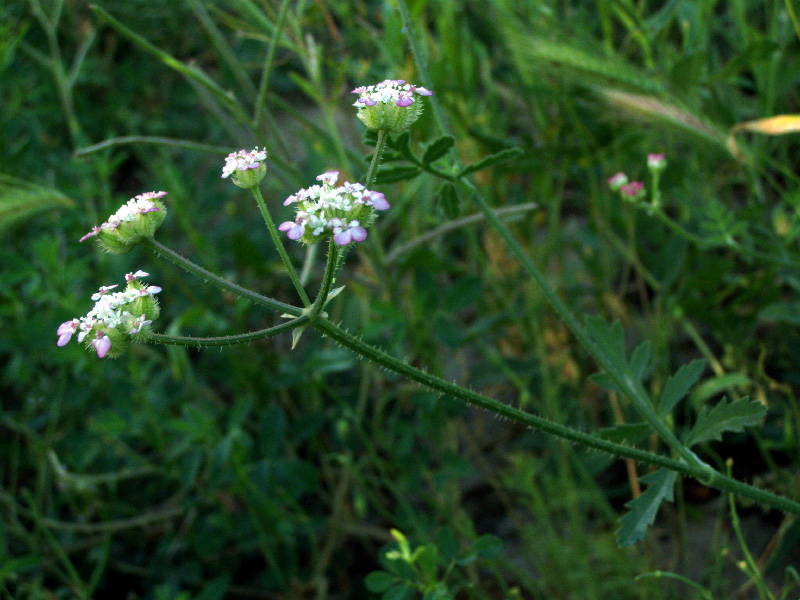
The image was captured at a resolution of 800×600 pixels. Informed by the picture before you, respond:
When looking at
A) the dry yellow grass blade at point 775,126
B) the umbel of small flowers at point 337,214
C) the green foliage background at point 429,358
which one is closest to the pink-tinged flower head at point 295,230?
the umbel of small flowers at point 337,214

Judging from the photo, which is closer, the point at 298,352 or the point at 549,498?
the point at 549,498

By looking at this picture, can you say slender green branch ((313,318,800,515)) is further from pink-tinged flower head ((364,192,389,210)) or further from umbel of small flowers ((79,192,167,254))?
umbel of small flowers ((79,192,167,254))

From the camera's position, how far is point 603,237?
2.34 metres

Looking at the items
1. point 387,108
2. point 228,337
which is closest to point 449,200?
point 387,108

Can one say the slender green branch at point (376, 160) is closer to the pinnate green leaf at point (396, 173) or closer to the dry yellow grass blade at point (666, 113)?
the pinnate green leaf at point (396, 173)

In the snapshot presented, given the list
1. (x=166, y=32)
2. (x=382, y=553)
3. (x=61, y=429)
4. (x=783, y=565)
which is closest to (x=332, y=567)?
(x=382, y=553)

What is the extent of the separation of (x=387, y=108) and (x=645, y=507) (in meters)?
0.73

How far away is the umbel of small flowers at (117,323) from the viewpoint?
100 centimetres

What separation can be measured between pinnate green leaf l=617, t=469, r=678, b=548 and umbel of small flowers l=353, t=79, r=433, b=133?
664 mm

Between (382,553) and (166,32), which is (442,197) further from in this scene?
(166,32)

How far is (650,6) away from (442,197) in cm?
207

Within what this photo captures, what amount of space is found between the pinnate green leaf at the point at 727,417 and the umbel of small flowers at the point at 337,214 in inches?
24.5

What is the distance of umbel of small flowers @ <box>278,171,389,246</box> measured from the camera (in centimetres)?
94

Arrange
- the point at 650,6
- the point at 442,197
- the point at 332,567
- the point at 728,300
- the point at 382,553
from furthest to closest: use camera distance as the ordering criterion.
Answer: the point at 650,6
the point at 728,300
the point at 332,567
the point at 382,553
the point at 442,197
